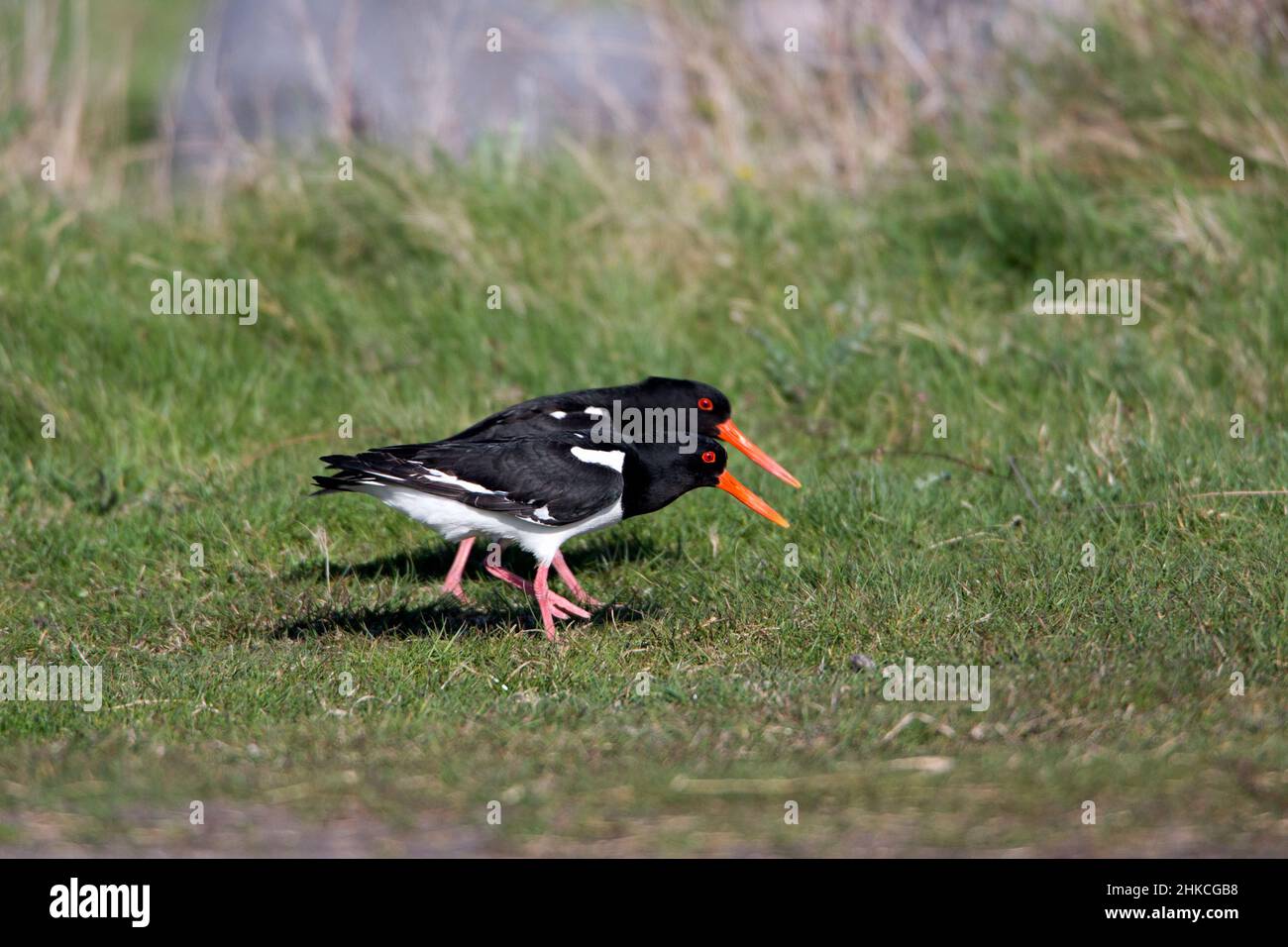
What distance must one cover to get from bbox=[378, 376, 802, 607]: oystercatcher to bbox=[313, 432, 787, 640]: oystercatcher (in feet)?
0.75

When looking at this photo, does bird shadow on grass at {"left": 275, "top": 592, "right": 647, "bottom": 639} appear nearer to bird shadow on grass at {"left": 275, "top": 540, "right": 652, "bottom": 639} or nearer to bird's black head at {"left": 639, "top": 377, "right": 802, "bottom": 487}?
bird shadow on grass at {"left": 275, "top": 540, "right": 652, "bottom": 639}

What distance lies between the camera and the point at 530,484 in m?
6.26

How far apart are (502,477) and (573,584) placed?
0.68 meters

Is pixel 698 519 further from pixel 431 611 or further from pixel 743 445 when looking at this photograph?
pixel 431 611

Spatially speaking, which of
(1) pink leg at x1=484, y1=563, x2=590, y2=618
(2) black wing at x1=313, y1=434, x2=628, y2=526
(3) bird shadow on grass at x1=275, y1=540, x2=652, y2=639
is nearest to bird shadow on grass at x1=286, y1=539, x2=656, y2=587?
(3) bird shadow on grass at x1=275, y1=540, x2=652, y2=639

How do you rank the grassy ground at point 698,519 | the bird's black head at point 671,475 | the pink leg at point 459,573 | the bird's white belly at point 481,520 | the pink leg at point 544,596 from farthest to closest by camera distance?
1. the pink leg at point 459,573
2. the bird's black head at point 671,475
3. the bird's white belly at point 481,520
4. the pink leg at point 544,596
5. the grassy ground at point 698,519

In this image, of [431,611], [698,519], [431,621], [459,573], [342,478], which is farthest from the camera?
[698,519]

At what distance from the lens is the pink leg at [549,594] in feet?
20.7

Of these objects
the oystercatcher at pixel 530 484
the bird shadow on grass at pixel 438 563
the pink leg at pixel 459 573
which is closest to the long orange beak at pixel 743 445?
the oystercatcher at pixel 530 484

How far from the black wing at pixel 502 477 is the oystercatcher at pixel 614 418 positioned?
0.36 metres

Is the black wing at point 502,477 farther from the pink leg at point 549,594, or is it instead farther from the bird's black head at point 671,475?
the pink leg at point 549,594

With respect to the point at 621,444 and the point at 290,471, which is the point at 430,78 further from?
the point at 621,444

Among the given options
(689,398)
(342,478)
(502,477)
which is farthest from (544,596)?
(689,398)

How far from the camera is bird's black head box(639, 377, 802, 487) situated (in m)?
6.95
